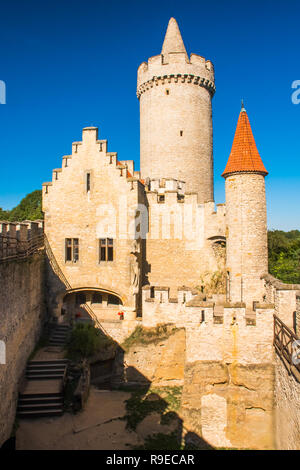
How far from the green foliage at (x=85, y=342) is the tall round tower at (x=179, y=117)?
1173 centimetres

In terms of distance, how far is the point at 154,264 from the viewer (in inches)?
792

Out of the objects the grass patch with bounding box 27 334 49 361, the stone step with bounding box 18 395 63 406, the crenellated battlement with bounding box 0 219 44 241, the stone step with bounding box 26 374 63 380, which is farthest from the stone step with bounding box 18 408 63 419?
the crenellated battlement with bounding box 0 219 44 241

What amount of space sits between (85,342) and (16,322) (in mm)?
4736

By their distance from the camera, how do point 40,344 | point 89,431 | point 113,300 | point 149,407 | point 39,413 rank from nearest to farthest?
1. point 89,431
2. point 39,413
3. point 149,407
4. point 40,344
5. point 113,300

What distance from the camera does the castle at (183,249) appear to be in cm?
1280

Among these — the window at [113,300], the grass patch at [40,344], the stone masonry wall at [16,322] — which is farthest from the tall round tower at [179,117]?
the grass patch at [40,344]

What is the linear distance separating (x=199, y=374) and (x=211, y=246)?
854cm

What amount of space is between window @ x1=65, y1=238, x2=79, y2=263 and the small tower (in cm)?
849

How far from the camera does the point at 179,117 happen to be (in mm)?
23953

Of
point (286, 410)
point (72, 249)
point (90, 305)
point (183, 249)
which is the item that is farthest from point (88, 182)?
point (286, 410)

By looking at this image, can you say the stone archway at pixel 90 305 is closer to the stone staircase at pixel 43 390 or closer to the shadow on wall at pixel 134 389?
the shadow on wall at pixel 134 389

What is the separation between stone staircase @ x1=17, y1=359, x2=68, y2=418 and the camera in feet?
43.7

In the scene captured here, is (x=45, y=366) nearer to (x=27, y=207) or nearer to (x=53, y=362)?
(x=53, y=362)

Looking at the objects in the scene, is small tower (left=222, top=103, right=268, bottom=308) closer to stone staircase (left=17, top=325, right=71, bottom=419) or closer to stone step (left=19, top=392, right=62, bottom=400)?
stone staircase (left=17, top=325, right=71, bottom=419)
